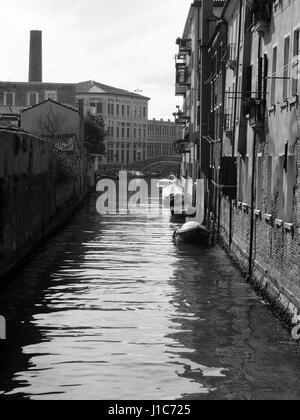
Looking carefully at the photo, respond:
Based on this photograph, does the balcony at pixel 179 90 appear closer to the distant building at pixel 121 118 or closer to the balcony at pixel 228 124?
the distant building at pixel 121 118

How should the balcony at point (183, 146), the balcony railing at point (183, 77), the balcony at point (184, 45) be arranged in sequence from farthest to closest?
the balcony railing at point (183, 77), the balcony at point (183, 146), the balcony at point (184, 45)

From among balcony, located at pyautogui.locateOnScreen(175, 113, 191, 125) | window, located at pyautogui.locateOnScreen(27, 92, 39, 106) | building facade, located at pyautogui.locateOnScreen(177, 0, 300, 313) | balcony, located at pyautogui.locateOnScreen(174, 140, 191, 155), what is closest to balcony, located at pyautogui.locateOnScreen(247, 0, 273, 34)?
building facade, located at pyautogui.locateOnScreen(177, 0, 300, 313)

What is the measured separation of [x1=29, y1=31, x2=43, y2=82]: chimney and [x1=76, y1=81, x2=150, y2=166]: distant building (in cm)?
2991

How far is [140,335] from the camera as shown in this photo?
1438 centimetres

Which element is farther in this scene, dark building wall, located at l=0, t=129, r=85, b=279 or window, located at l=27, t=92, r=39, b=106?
window, located at l=27, t=92, r=39, b=106

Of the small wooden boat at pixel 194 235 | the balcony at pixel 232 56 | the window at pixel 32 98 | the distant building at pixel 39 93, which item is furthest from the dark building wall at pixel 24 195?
the window at pixel 32 98

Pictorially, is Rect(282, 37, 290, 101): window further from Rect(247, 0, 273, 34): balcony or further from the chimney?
the chimney

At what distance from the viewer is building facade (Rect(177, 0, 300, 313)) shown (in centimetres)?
1534

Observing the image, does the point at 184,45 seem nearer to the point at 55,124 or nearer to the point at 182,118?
the point at 182,118

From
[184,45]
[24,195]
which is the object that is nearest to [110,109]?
[184,45]

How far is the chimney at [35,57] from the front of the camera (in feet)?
253

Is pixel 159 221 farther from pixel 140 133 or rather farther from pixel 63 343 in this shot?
pixel 140 133

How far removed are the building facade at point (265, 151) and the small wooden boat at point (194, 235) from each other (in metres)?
0.74

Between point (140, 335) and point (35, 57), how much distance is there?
219 ft
